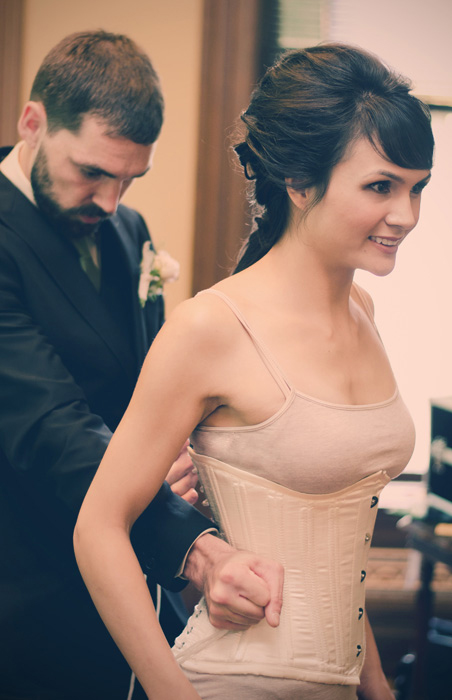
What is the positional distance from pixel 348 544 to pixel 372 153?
0.63m

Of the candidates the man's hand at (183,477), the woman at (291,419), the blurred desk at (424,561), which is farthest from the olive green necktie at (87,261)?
the blurred desk at (424,561)

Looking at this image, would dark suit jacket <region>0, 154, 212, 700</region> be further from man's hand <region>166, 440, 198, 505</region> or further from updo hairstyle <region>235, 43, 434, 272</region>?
updo hairstyle <region>235, 43, 434, 272</region>

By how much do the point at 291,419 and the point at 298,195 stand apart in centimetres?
38

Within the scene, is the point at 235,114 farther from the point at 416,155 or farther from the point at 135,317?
the point at 416,155

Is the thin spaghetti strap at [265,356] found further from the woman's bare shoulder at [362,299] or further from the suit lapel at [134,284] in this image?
the suit lapel at [134,284]

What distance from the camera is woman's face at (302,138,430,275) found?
1.09 m

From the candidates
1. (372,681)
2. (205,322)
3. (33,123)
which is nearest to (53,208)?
(33,123)

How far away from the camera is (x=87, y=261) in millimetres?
1755

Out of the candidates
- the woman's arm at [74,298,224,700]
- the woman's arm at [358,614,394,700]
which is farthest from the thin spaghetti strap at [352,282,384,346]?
the woman's arm at [358,614,394,700]

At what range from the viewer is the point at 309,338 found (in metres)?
1.19

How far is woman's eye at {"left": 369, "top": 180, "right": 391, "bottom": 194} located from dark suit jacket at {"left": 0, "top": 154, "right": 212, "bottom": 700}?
635 mm

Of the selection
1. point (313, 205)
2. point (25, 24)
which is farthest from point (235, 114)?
point (313, 205)

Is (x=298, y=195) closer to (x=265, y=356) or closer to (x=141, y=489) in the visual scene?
(x=265, y=356)

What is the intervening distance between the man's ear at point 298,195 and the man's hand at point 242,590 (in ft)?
1.89
